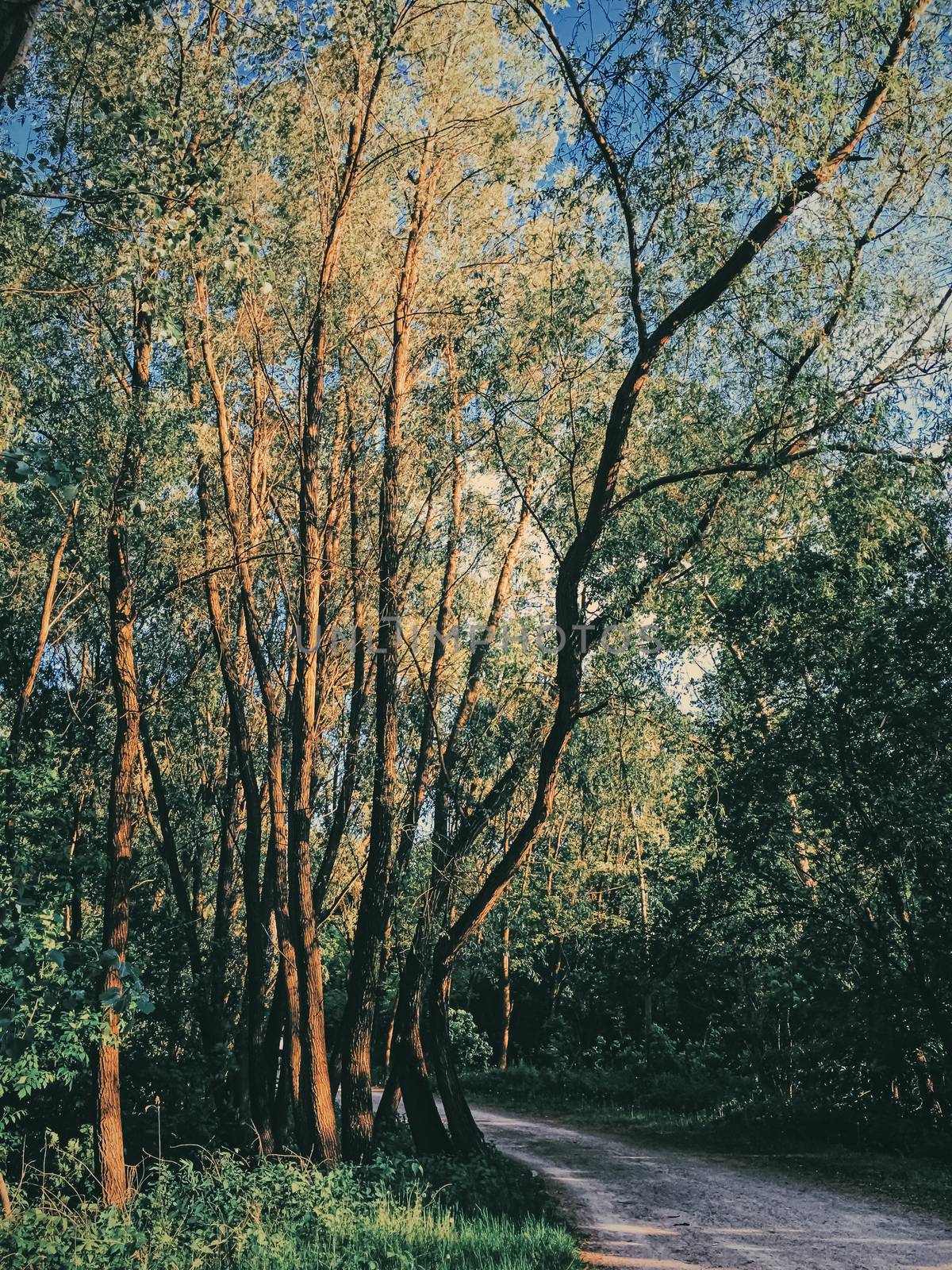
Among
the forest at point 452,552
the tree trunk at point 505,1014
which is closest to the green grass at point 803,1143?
the forest at point 452,552

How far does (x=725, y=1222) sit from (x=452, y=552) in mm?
8335

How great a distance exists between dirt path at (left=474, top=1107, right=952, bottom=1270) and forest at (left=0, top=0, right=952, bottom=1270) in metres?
0.61

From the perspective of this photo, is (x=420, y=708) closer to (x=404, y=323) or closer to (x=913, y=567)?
(x=404, y=323)

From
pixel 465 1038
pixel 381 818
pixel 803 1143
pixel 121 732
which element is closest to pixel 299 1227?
pixel 381 818

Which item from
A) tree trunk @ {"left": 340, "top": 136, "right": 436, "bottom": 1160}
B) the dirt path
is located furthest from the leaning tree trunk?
the dirt path

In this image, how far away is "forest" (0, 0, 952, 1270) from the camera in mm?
7582

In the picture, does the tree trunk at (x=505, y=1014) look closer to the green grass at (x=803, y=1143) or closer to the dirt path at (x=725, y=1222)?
the green grass at (x=803, y=1143)

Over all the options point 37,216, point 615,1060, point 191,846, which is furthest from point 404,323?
point 615,1060

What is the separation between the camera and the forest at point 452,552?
299 inches

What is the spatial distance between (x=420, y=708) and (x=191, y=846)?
7.84 meters

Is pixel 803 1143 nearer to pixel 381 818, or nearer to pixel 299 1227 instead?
pixel 381 818

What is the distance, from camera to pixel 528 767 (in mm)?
10516

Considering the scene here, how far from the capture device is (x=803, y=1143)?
39.0 ft

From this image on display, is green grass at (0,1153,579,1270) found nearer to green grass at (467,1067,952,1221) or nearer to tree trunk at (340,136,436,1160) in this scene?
tree trunk at (340,136,436,1160)
